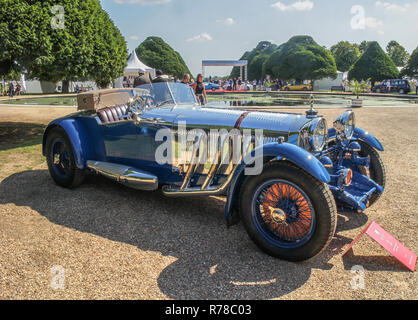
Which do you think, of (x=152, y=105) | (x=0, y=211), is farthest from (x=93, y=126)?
(x=0, y=211)

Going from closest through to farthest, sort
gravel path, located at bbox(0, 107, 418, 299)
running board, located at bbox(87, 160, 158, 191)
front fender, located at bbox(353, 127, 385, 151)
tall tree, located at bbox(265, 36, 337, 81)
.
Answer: gravel path, located at bbox(0, 107, 418, 299) < running board, located at bbox(87, 160, 158, 191) < front fender, located at bbox(353, 127, 385, 151) < tall tree, located at bbox(265, 36, 337, 81)

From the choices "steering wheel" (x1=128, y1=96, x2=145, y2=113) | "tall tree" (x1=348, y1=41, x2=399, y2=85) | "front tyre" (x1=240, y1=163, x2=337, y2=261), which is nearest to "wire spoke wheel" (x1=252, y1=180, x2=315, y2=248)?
"front tyre" (x1=240, y1=163, x2=337, y2=261)

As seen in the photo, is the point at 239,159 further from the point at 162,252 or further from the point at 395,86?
the point at 395,86

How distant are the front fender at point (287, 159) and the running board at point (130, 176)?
1.18 meters

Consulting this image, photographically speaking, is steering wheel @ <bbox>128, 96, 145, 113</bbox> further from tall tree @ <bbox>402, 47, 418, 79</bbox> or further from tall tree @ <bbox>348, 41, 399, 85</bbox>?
tall tree @ <bbox>402, 47, 418, 79</bbox>

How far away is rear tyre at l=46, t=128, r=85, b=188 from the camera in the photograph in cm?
489

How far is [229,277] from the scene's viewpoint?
2.77 m

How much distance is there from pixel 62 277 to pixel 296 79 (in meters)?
52.5

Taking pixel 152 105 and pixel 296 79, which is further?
pixel 296 79

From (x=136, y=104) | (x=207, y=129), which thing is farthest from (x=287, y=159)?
(x=136, y=104)

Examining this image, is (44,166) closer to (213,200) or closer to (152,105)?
(152,105)

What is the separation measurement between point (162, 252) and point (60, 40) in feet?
22.1

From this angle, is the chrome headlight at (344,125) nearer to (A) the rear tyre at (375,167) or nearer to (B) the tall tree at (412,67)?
(A) the rear tyre at (375,167)

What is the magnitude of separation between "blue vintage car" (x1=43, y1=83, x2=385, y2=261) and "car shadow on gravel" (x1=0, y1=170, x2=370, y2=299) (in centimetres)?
24
